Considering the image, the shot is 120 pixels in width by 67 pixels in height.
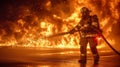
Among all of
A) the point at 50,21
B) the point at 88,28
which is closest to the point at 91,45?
the point at 88,28

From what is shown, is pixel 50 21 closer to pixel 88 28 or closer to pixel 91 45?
pixel 91 45

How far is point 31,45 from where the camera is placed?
25.0 meters

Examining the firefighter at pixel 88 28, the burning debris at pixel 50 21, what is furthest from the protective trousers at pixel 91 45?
the burning debris at pixel 50 21

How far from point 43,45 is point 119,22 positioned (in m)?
4.98

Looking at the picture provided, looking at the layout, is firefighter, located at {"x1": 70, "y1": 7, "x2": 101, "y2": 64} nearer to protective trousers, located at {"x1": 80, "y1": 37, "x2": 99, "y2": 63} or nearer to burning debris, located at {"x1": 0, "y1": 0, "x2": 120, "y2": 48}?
protective trousers, located at {"x1": 80, "y1": 37, "x2": 99, "y2": 63}

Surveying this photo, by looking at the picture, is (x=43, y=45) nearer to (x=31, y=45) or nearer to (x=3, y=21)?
(x=31, y=45)

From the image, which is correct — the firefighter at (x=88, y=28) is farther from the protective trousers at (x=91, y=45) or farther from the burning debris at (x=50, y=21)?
the burning debris at (x=50, y=21)

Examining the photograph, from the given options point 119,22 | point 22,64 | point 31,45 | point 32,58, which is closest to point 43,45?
point 31,45

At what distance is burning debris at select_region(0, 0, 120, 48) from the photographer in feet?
82.1

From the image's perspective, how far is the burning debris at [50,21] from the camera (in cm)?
2503

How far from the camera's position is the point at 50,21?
83.8 feet

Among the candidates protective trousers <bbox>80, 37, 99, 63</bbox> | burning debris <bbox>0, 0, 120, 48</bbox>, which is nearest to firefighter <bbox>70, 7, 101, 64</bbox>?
protective trousers <bbox>80, 37, 99, 63</bbox>

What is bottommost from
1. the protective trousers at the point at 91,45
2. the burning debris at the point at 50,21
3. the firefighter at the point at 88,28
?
the protective trousers at the point at 91,45

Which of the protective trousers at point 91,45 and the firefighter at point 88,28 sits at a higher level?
the firefighter at point 88,28
